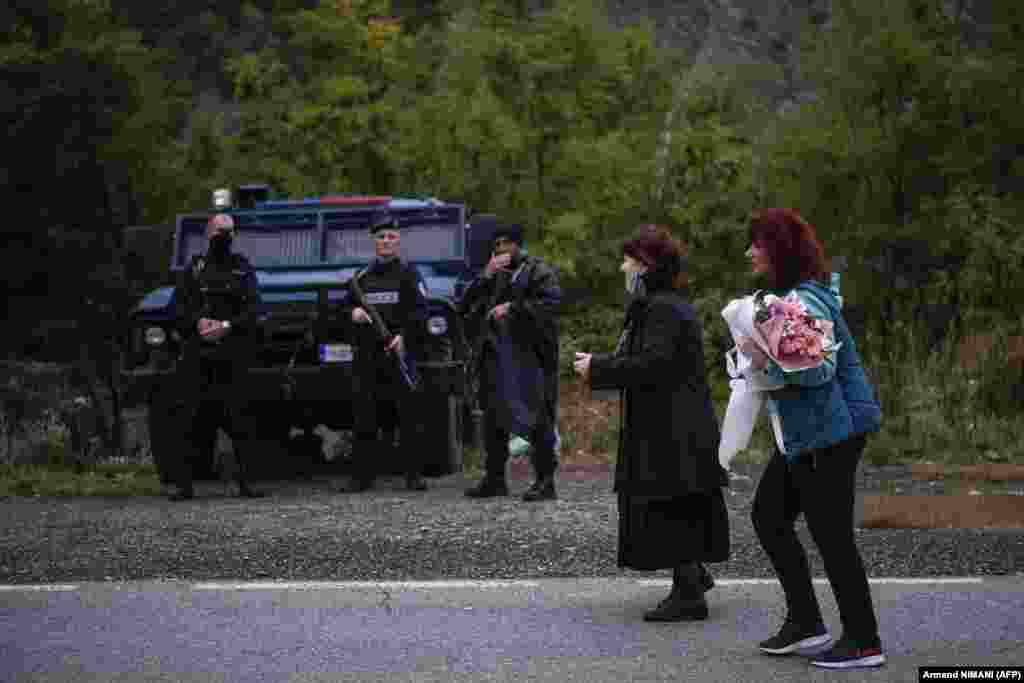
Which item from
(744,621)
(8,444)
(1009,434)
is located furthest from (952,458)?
(8,444)

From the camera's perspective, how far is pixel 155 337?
13.3 meters

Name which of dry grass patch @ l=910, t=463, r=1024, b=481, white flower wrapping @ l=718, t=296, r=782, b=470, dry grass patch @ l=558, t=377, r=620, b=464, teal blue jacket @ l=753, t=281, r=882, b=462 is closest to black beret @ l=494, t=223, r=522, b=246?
dry grass patch @ l=558, t=377, r=620, b=464

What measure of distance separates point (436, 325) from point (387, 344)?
94 centimetres

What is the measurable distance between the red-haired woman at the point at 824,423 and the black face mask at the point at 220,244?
21.6 feet

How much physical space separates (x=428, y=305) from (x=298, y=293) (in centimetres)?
123

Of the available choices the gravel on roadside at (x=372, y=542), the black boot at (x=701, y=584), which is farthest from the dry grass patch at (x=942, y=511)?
the black boot at (x=701, y=584)

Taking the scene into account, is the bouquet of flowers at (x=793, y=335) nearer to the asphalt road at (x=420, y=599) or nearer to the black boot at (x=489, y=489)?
the asphalt road at (x=420, y=599)

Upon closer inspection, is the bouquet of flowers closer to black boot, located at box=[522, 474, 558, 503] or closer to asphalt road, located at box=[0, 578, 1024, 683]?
asphalt road, located at box=[0, 578, 1024, 683]

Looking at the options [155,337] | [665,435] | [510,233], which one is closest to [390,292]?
[510,233]

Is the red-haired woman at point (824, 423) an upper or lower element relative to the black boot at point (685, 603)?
upper

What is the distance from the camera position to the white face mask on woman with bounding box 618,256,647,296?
22.8 feet

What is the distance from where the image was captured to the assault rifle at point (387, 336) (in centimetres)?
1222

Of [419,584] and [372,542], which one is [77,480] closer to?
[372,542]

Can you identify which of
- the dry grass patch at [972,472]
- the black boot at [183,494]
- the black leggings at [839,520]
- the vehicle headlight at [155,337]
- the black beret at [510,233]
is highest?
the black beret at [510,233]
